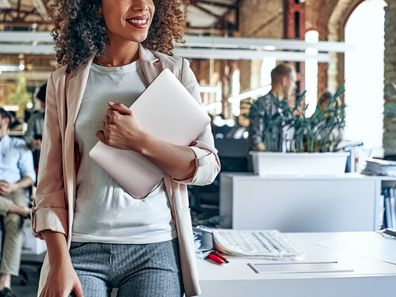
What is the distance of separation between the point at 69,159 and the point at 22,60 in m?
12.5

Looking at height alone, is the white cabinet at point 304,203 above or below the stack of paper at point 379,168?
below

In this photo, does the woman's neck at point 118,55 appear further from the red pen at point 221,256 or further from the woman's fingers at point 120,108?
the red pen at point 221,256

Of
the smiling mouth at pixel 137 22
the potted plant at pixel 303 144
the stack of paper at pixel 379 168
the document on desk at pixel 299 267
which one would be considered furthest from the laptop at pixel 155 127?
the stack of paper at pixel 379 168

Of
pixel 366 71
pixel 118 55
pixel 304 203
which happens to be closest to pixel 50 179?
pixel 118 55

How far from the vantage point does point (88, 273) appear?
1.04m

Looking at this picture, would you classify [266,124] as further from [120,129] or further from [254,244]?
[120,129]

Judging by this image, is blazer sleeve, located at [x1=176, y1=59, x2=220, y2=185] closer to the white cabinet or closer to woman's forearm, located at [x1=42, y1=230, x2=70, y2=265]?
woman's forearm, located at [x1=42, y1=230, x2=70, y2=265]

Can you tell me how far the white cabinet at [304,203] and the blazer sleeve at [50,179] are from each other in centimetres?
171

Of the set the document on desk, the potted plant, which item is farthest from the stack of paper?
the document on desk

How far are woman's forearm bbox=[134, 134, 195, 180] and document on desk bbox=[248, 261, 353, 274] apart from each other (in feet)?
1.52

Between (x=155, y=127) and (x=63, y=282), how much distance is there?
36 centimetres

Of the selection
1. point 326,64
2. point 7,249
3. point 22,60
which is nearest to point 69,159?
point 7,249

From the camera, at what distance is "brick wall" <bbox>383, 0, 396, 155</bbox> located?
3358 mm

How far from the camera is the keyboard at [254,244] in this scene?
1.53 metres
